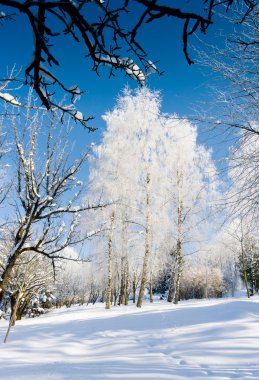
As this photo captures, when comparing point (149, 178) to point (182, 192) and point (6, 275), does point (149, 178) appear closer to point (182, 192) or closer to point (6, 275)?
point (182, 192)

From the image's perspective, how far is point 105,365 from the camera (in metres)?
4.15

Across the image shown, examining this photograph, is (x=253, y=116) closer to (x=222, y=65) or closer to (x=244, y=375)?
(x=222, y=65)

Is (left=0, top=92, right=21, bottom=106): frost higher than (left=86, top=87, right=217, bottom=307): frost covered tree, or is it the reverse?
(left=86, top=87, right=217, bottom=307): frost covered tree

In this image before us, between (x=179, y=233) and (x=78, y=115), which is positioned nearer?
(x=78, y=115)

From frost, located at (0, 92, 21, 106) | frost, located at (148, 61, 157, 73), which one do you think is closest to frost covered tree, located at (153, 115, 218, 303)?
frost, located at (0, 92, 21, 106)

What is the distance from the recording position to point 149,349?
5109 mm

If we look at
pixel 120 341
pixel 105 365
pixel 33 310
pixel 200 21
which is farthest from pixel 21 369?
pixel 33 310

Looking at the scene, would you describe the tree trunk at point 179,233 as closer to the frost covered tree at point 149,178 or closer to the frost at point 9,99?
the frost covered tree at point 149,178

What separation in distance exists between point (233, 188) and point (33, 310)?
22486 mm

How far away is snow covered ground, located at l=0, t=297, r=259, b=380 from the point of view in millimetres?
3776

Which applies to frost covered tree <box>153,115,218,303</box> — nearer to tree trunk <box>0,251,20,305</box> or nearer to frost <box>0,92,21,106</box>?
tree trunk <box>0,251,20,305</box>

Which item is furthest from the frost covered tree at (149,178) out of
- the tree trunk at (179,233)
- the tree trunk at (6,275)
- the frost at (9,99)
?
the frost at (9,99)

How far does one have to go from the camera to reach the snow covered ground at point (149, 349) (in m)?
3.78

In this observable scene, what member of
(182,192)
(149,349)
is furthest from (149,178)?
(149,349)
